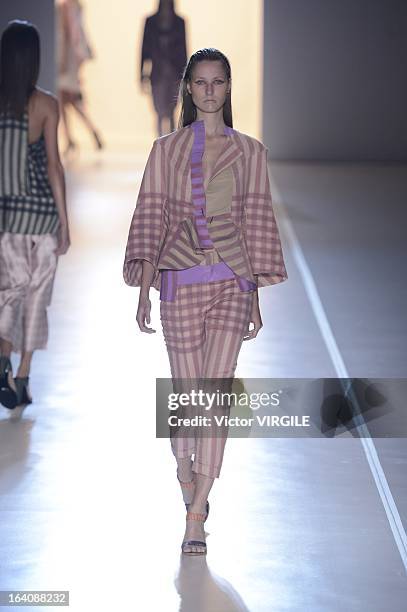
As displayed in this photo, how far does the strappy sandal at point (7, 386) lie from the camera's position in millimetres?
5672

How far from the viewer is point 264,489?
184 inches

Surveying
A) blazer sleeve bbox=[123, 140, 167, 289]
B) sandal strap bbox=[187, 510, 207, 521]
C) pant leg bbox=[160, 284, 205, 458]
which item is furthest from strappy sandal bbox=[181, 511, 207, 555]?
blazer sleeve bbox=[123, 140, 167, 289]

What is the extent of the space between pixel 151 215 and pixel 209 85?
379 millimetres

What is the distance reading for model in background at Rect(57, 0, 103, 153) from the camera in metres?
16.8

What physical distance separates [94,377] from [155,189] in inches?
87.7

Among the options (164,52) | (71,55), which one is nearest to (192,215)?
(164,52)

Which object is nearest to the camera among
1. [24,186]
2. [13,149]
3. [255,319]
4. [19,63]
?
[255,319]

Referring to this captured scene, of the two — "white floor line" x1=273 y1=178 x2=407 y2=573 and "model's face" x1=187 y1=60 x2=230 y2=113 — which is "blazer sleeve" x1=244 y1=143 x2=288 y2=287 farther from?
"white floor line" x1=273 y1=178 x2=407 y2=573

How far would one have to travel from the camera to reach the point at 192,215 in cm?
407

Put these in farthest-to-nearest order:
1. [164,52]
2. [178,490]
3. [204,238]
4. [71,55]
A: [71,55]
[164,52]
[178,490]
[204,238]

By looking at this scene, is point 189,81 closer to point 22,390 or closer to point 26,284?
point 26,284

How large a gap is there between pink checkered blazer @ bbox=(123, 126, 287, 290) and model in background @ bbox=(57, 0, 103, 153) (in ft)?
42.0

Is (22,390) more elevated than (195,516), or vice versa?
(195,516)

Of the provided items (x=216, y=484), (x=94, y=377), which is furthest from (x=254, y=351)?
(x=216, y=484)
